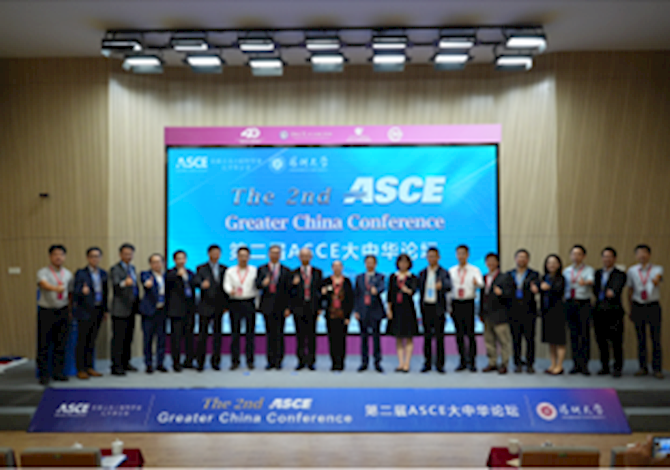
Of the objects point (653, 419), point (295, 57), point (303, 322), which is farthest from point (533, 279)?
point (295, 57)

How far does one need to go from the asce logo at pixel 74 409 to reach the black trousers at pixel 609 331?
17.7ft

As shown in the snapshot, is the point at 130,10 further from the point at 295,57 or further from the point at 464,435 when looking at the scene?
the point at 464,435

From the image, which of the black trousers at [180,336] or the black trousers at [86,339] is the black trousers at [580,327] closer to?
the black trousers at [180,336]

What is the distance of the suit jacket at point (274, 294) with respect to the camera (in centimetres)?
635

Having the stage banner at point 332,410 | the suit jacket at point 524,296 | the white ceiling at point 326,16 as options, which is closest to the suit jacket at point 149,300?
the stage banner at point 332,410

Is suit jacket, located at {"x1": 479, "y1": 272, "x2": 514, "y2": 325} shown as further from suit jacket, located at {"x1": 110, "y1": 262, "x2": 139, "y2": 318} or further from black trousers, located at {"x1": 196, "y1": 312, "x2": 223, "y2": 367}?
suit jacket, located at {"x1": 110, "y1": 262, "x2": 139, "y2": 318}

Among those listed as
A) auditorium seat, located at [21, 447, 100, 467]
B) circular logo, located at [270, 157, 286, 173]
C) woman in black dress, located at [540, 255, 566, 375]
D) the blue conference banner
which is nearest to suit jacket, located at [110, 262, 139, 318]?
the blue conference banner

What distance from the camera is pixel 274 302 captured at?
636 centimetres

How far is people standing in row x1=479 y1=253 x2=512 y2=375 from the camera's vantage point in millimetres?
6137

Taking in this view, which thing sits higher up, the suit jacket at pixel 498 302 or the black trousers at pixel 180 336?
the suit jacket at pixel 498 302

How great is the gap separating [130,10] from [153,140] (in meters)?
1.92

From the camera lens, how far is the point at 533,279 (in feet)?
20.2

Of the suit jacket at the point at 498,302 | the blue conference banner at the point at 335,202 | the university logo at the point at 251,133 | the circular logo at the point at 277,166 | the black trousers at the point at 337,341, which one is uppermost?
the university logo at the point at 251,133

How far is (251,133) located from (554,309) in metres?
4.39
